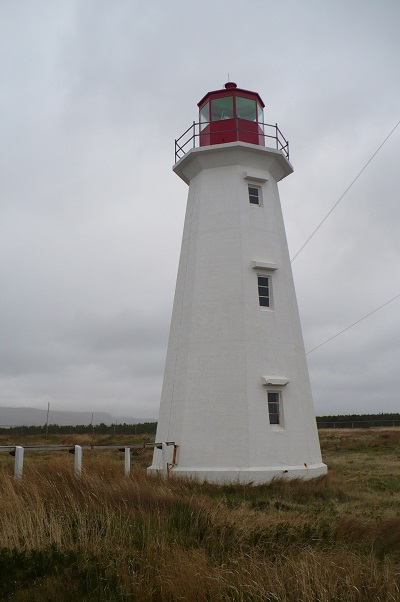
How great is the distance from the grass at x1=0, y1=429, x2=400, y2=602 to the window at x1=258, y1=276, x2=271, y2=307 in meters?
6.52

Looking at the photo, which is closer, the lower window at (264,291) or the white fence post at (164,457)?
the white fence post at (164,457)

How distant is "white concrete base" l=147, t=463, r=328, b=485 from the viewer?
13.7 metres

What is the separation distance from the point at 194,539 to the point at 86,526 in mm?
1440

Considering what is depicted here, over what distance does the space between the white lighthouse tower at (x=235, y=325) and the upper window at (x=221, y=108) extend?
30 mm

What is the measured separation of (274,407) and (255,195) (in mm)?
6434

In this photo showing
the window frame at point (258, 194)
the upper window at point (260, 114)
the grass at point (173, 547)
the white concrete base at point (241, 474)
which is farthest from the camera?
the upper window at point (260, 114)

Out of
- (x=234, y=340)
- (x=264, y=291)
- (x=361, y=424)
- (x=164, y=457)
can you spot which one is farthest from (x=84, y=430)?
(x=234, y=340)

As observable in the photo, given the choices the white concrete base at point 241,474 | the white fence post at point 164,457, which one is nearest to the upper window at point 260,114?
the white fence post at point 164,457

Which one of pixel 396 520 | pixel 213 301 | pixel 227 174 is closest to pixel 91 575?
pixel 396 520

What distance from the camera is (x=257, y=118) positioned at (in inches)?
682

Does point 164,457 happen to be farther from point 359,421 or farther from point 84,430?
point 359,421

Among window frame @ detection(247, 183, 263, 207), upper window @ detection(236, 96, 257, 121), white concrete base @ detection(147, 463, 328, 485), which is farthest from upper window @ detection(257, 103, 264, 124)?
white concrete base @ detection(147, 463, 328, 485)

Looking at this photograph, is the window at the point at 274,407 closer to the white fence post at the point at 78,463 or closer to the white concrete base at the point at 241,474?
the white concrete base at the point at 241,474

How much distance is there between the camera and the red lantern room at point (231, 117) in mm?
16797
